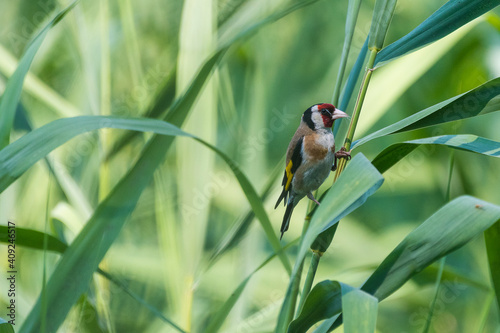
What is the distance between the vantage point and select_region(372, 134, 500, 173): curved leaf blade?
774 millimetres

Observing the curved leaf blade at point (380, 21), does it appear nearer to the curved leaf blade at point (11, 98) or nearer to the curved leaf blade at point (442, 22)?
the curved leaf blade at point (442, 22)

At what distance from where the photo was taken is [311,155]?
1.14 m

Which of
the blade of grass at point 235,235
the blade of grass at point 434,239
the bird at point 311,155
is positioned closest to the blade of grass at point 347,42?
the bird at point 311,155

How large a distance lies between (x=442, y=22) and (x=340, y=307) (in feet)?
1.58

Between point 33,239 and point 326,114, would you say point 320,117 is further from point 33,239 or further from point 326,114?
point 33,239

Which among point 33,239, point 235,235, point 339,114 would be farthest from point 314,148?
point 33,239

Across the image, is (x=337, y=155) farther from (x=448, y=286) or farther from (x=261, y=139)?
(x=448, y=286)

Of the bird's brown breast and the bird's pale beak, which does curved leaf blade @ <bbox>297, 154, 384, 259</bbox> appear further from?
the bird's brown breast

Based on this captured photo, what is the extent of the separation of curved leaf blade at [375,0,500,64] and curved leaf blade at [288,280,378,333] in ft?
1.30

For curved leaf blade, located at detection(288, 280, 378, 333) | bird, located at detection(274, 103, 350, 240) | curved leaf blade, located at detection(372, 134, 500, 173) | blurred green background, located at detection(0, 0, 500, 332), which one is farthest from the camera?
blurred green background, located at detection(0, 0, 500, 332)

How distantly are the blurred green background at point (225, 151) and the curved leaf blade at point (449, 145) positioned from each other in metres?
0.45

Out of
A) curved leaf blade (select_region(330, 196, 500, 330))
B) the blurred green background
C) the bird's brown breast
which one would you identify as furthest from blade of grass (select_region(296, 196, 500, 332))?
the blurred green background

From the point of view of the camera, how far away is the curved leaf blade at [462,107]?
0.79 metres

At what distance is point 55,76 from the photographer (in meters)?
2.63
